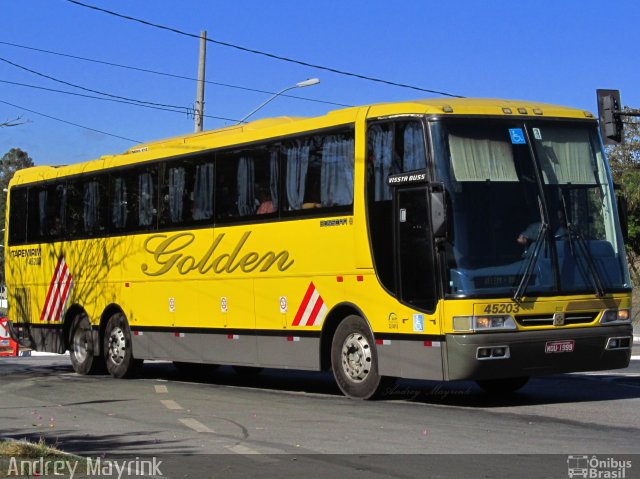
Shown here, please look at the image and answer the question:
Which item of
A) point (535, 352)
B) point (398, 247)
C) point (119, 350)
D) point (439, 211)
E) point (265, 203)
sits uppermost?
point (265, 203)

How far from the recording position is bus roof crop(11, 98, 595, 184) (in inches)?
524

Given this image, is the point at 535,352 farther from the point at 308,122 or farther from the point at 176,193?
the point at 176,193

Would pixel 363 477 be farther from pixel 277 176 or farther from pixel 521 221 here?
pixel 277 176

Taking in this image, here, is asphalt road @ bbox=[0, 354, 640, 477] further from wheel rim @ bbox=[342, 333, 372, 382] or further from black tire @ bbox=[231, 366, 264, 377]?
black tire @ bbox=[231, 366, 264, 377]

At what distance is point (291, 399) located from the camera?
47.5 ft

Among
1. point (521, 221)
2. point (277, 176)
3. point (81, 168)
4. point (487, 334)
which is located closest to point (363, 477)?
point (487, 334)

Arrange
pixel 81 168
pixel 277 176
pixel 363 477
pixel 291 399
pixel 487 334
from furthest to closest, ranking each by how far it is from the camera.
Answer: pixel 81 168 < pixel 277 176 < pixel 291 399 < pixel 487 334 < pixel 363 477

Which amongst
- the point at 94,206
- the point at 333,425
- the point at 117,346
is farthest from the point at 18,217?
the point at 333,425

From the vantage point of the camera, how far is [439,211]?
1248 centimetres

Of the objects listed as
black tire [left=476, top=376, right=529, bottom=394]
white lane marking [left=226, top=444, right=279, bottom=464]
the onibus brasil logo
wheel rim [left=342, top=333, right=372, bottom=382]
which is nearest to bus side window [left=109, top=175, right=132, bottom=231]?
wheel rim [left=342, top=333, right=372, bottom=382]

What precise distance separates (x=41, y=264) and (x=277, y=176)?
7961 millimetres

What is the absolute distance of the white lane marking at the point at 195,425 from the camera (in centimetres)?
1107

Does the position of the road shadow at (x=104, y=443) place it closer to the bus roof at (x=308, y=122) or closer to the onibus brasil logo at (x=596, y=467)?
the onibus brasil logo at (x=596, y=467)

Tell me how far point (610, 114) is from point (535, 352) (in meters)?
14.0
